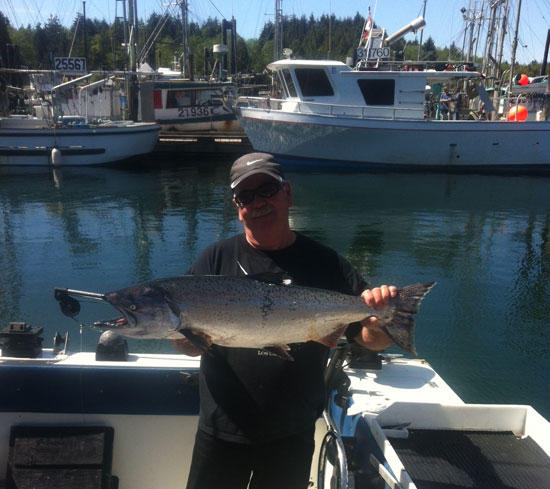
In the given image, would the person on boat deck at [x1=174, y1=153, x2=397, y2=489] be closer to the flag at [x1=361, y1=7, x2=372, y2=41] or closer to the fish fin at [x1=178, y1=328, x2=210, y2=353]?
the fish fin at [x1=178, y1=328, x2=210, y2=353]

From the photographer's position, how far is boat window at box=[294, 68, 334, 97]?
960 inches

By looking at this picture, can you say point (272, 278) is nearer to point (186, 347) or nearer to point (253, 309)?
point (253, 309)

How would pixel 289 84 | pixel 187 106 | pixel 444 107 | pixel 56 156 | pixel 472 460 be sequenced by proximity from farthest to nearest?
pixel 187 106, pixel 444 107, pixel 56 156, pixel 289 84, pixel 472 460

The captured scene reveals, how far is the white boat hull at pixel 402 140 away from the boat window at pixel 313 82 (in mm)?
1427

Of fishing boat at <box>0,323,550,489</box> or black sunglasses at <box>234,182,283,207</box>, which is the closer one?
black sunglasses at <box>234,182,283,207</box>

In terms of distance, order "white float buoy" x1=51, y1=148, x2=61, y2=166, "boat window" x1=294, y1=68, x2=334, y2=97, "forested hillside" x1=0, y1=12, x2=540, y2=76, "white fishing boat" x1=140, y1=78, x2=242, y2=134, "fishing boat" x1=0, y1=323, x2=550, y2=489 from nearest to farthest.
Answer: "fishing boat" x1=0, y1=323, x2=550, y2=489 → "boat window" x1=294, y1=68, x2=334, y2=97 → "white float buoy" x1=51, y1=148, x2=61, y2=166 → "white fishing boat" x1=140, y1=78, x2=242, y2=134 → "forested hillside" x1=0, y1=12, x2=540, y2=76

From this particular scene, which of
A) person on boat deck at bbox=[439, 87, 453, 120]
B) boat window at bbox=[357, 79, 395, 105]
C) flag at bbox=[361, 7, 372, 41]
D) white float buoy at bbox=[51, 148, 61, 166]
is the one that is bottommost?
white float buoy at bbox=[51, 148, 61, 166]

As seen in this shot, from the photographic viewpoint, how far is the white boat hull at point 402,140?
24.3m

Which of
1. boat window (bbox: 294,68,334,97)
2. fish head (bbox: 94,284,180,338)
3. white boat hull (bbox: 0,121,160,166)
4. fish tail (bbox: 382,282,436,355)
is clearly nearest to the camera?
fish head (bbox: 94,284,180,338)

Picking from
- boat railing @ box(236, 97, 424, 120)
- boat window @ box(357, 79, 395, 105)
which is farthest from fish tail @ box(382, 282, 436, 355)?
boat window @ box(357, 79, 395, 105)

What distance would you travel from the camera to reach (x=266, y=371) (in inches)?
95.9

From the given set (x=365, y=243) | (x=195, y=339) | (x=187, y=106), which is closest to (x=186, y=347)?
(x=195, y=339)

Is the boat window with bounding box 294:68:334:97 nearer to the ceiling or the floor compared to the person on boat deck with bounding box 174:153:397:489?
nearer to the ceiling

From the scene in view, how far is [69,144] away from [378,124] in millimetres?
14470
